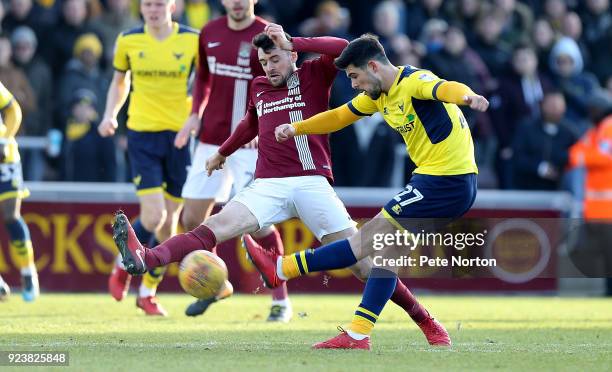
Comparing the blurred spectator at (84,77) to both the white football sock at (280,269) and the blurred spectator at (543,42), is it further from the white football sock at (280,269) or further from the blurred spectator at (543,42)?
the white football sock at (280,269)

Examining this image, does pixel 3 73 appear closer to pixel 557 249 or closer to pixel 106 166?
pixel 106 166

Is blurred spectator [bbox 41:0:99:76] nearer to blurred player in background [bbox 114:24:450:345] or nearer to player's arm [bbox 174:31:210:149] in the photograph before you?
player's arm [bbox 174:31:210:149]

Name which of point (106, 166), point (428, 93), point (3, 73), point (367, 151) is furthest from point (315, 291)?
point (428, 93)

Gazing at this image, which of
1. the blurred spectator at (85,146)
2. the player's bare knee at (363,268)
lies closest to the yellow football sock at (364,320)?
the player's bare knee at (363,268)

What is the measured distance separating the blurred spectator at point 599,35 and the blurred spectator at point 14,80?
807 centimetres

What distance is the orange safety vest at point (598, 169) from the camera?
651 inches

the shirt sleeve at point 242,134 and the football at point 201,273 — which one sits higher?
the shirt sleeve at point 242,134

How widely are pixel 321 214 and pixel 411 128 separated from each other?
45.0 inches

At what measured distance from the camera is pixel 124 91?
39.8ft

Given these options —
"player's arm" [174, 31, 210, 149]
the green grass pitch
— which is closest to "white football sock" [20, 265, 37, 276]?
the green grass pitch

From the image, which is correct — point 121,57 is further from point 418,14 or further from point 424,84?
point 418,14

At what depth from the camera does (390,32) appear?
55.9 ft

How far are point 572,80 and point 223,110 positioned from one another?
7914mm

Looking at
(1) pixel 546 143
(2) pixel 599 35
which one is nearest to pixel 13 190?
(1) pixel 546 143
